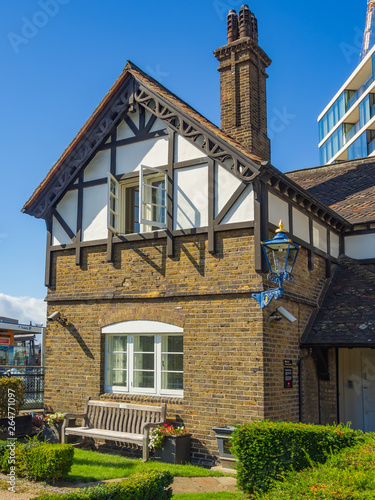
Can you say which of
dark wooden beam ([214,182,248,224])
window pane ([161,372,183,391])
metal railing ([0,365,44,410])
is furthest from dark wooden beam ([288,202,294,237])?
metal railing ([0,365,44,410])

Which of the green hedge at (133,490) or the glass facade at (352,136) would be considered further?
the glass facade at (352,136)

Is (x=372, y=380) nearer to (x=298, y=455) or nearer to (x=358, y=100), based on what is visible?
(x=298, y=455)

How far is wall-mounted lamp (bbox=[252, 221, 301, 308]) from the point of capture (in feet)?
29.5

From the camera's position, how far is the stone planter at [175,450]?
31.1 ft

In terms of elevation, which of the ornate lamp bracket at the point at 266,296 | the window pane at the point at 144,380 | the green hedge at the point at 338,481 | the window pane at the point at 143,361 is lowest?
the green hedge at the point at 338,481

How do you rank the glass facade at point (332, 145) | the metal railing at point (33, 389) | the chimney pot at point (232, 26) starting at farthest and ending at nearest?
1. the glass facade at point (332, 145)
2. the metal railing at point (33, 389)
3. the chimney pot at point (232, 26)

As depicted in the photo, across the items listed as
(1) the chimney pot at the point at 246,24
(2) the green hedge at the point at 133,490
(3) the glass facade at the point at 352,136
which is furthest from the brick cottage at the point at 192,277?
(3) the glass facade at the point at 352,136

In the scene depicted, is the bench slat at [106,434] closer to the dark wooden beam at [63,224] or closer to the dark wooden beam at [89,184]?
the dark wooden beam at [63,224]

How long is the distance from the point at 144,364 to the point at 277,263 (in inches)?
147

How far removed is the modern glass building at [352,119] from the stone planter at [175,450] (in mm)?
34645

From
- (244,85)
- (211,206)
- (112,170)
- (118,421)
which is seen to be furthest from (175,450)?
(244,85)

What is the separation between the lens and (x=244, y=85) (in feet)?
45.2

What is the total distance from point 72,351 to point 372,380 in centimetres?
675

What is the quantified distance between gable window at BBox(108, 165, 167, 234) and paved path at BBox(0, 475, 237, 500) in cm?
479
